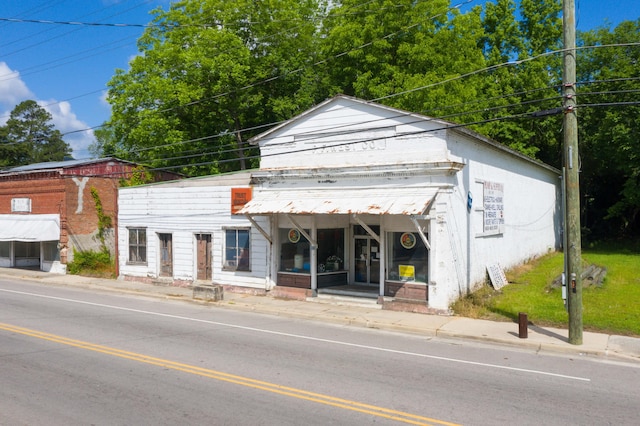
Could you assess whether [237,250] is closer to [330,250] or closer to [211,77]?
[330,250]

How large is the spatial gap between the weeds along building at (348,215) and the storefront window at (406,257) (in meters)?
0.03

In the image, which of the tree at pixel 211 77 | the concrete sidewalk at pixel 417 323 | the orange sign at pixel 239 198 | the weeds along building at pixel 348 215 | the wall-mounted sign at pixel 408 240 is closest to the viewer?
the concrete sidewalk at pixel 417 323

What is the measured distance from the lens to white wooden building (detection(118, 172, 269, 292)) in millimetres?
20172

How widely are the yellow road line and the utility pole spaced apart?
6414 millimetres

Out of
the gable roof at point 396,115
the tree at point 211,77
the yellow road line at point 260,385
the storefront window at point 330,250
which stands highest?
the tree at point 211,77

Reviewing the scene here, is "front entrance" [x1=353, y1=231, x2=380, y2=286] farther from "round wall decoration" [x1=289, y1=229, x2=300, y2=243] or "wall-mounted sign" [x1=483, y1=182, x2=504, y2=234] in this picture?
"wall-mounted sign" [x1=483, y1=182, x2=504, y2=234]

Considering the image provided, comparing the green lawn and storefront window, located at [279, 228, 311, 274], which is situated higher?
storefront window, located at [279, 228, 311, 274]

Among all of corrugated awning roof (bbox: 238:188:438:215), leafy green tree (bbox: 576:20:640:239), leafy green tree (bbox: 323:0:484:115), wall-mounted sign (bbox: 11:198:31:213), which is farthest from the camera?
leafy green tree (bbox: 323:0:484:115)

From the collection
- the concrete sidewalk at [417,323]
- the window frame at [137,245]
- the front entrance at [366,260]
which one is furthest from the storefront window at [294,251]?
the window frame at [137,245]

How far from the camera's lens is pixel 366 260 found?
62.1 feet

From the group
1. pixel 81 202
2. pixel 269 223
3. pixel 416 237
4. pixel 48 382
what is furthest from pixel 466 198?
pixel 81 202

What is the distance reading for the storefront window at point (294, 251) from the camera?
746 inches

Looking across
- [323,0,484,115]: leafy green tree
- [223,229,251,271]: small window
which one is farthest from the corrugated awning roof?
[323,0,484,115]: leafy green tree

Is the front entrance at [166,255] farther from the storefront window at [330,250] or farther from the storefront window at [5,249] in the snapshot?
the storefront window at [5,249]
